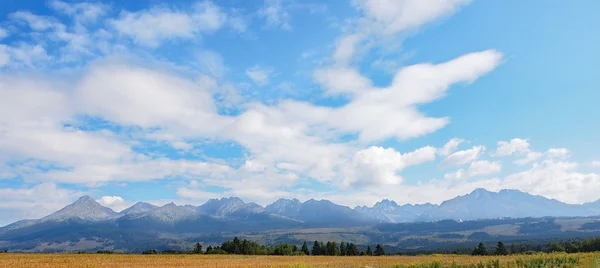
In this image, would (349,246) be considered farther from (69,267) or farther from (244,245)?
(69,267)

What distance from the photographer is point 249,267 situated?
4831cm

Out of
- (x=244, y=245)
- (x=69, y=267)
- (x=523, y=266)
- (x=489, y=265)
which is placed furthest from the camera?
(x=244, y=245)

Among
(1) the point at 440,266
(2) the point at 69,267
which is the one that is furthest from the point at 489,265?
(2) the point at 69,267

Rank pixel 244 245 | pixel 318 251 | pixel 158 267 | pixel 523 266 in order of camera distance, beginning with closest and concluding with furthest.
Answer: pixel 523 266 < pixel 158 267 < pixel 244 245 < pixel 318 251

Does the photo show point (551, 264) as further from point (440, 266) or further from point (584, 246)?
point (584, 246)

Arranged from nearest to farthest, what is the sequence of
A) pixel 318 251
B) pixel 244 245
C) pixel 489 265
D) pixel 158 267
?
pixel 489 265, pixel 158 267, pixel 244 245, pixel 318 251

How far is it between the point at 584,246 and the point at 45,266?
134750 millimetres

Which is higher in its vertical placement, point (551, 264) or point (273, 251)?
point (551, 264)

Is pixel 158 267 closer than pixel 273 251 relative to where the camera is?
Yes

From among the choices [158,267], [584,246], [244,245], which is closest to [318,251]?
[244,245]

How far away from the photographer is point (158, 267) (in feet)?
167

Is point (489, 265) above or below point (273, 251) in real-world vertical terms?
above

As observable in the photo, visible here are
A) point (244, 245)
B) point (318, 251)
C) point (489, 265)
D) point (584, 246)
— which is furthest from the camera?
point (318, 251)

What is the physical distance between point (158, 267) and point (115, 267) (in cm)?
525
